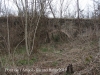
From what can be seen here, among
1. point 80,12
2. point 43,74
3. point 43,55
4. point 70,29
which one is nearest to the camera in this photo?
point 43,74

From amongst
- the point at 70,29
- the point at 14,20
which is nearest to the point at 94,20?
the point at 70,29

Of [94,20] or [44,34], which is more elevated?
[94,20]

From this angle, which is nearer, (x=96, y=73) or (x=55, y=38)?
(x=96, y=73)

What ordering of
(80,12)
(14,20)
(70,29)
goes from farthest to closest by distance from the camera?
1. (80,12)
2. (70,29)
3. (14,20)

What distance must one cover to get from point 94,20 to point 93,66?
32.5 ft

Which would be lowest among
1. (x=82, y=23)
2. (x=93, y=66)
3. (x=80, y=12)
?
(x=93, y=66)

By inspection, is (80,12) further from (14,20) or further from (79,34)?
(14,20)

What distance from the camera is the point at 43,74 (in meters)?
5.17

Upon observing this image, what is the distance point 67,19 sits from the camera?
1387 cm

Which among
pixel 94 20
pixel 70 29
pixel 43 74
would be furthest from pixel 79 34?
pixel 43 74

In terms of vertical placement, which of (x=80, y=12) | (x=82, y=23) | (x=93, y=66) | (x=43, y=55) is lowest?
(x=43, y=55)

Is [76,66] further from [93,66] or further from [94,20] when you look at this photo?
[94,20]

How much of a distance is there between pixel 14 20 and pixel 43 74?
773 centimetres

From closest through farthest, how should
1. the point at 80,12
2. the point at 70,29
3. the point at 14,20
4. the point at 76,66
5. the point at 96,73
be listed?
the point at 96,73 → the point at 76,66 → the point at 14,20 → the point at 70,29 → the point at 80,12
